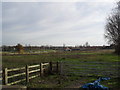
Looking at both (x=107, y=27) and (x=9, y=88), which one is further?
(x=107, y=27)

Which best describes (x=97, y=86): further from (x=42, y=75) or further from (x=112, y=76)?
(x=42, y=75)

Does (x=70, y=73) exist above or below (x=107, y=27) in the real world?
below

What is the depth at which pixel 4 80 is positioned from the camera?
793 cm

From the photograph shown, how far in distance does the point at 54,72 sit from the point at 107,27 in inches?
1409

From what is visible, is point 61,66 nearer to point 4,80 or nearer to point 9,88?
point 4,80

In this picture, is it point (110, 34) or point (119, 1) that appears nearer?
point (119, 1)

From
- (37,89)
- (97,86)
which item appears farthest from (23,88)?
(97,86)

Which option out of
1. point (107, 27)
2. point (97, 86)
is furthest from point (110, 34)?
point (97, 86)

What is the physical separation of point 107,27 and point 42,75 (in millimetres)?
37134

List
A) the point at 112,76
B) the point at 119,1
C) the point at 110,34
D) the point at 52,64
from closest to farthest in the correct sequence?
the point at 112,76, the point at 52,64, the point at 119,1, the point at 110,34

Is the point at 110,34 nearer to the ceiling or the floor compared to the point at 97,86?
nearer to the ceiling

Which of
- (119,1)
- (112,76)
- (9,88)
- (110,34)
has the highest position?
(119,1)

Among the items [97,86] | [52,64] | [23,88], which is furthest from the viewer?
[52,64]

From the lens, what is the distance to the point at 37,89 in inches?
294
